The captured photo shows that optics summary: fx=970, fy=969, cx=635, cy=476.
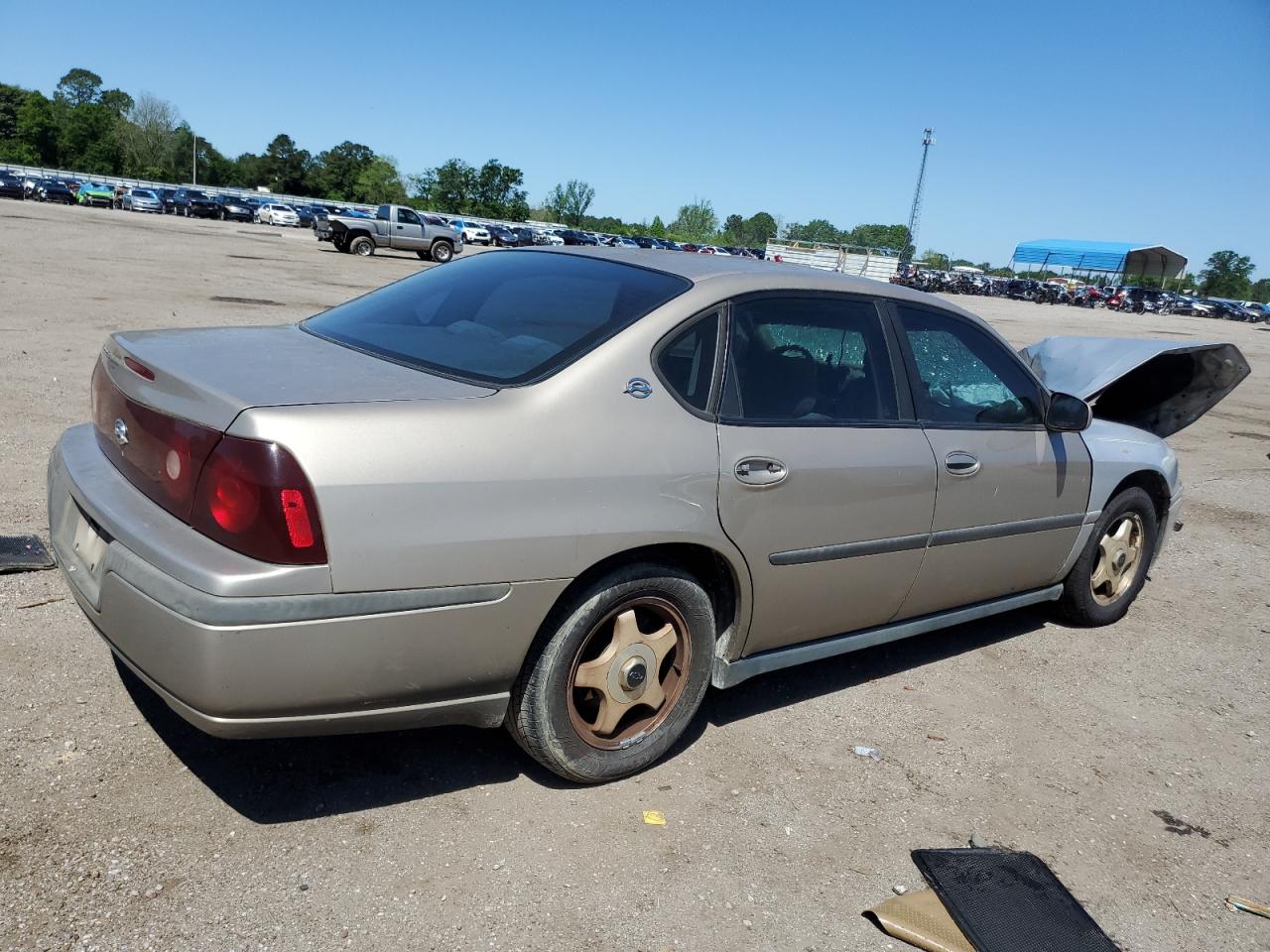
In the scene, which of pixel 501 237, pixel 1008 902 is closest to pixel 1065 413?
pixel 1008 902

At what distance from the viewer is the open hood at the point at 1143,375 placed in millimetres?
5305

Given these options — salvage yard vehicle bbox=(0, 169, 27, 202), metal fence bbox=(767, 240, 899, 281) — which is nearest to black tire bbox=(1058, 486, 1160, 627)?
metal fence bbox=(767, 240, 899, 281)

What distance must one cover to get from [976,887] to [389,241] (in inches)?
1313

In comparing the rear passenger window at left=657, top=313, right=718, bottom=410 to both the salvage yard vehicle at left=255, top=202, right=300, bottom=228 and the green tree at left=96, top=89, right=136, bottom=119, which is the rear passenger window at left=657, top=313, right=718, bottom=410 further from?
the green tree at left=96, top=89, right=136, bottom=119

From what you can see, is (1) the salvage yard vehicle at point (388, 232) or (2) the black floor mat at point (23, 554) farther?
(1) the salvage yard vehicle at point (388, 232)

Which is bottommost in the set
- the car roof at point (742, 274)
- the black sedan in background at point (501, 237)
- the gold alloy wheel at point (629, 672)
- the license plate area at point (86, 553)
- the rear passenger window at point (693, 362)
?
the gold alloy wheel at point (629, 672)

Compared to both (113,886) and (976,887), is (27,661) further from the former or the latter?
(976,887)

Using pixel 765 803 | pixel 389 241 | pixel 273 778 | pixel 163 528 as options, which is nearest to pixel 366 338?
pixel 163 528

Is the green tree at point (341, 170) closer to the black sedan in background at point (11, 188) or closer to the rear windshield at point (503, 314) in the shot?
the black sedan in background at point (11, 188)

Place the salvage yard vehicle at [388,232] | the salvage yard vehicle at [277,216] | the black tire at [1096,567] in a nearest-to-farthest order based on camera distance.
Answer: the black tire at [1096,567] < the salvage yard vehicle at [388,232] < the salvage yard vehicle at [277,216]

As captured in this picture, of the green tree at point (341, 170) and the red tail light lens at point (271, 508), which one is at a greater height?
the green tree at point (341, 170)

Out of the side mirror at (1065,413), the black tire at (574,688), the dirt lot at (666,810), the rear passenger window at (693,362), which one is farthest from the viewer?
the side mirror at (1065,413)

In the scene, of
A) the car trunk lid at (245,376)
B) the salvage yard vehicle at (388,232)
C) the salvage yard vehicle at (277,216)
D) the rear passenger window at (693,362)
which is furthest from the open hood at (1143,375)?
the salvage yard vehicle at (277,216)

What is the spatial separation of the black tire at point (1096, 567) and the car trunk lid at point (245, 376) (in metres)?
3.34
